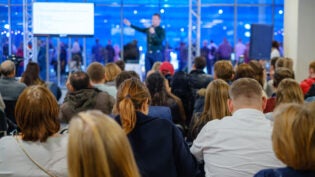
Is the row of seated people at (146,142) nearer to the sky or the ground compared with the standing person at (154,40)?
nearer to the ground

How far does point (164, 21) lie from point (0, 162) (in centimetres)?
1478

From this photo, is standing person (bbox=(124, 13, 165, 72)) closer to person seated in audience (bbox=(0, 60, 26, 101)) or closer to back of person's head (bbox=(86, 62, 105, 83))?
person seated in audience (bbox=(0, 60, 26, 101))

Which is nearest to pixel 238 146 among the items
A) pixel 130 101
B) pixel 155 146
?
pixel 155 146

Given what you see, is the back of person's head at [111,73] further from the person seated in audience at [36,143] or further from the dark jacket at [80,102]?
the person seated in audience at [36,143]

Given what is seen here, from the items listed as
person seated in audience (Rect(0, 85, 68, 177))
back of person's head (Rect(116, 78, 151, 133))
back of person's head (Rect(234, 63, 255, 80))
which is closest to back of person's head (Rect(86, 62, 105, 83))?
back of person's head (Rect(234, 63, 255, 80))

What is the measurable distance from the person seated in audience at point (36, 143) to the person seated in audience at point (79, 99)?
74.2 inches

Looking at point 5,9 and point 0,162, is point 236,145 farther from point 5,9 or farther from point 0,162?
point 5,9

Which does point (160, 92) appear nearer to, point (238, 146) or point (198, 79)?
point (198, 79)

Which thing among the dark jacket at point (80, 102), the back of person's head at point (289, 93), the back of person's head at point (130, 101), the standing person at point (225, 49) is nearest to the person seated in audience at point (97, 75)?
the dark jacket at point (80, 102)

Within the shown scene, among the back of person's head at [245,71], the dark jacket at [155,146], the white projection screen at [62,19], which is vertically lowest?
the dark jacket at [155,146]

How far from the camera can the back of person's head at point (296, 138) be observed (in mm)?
1755

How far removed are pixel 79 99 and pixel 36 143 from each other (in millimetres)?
2061

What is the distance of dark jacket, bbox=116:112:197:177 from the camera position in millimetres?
2689

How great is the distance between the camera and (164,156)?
274cm
